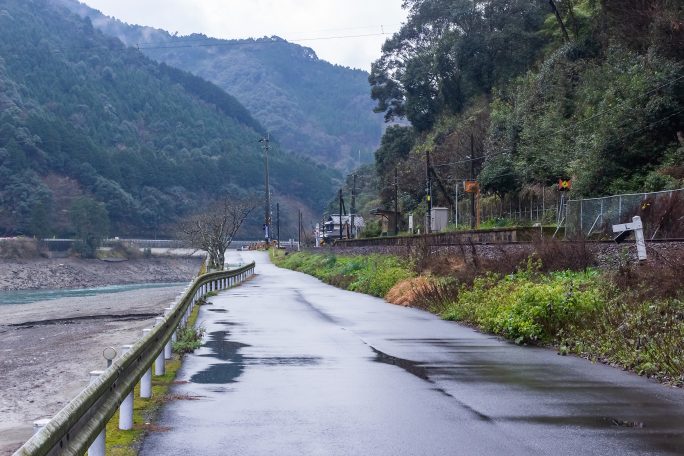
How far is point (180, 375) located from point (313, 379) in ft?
6.22

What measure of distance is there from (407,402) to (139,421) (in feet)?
9.67

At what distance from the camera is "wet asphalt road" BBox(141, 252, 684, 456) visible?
768 cm

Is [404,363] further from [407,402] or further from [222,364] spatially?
[407,402]

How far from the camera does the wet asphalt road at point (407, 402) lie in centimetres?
768

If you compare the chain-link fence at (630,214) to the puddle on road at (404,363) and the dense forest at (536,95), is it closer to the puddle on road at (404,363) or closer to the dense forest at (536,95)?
the dense forest at (536,95)

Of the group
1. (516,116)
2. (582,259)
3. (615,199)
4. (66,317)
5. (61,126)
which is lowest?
(66,317)

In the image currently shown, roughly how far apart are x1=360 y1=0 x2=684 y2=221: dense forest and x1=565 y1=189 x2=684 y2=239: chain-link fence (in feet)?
9.60

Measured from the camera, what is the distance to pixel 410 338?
57.1 feet

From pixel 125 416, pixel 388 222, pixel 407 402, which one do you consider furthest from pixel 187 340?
pixel 388 222

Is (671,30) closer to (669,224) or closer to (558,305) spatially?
(669,224)

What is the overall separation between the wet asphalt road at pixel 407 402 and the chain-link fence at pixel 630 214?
404 inches

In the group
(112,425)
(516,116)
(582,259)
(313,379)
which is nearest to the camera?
(112,425)

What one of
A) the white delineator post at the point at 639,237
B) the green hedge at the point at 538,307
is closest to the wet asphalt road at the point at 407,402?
the green hedge at the point at 538,307

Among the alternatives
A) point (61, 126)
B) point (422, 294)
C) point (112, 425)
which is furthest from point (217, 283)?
point (61, 126)
